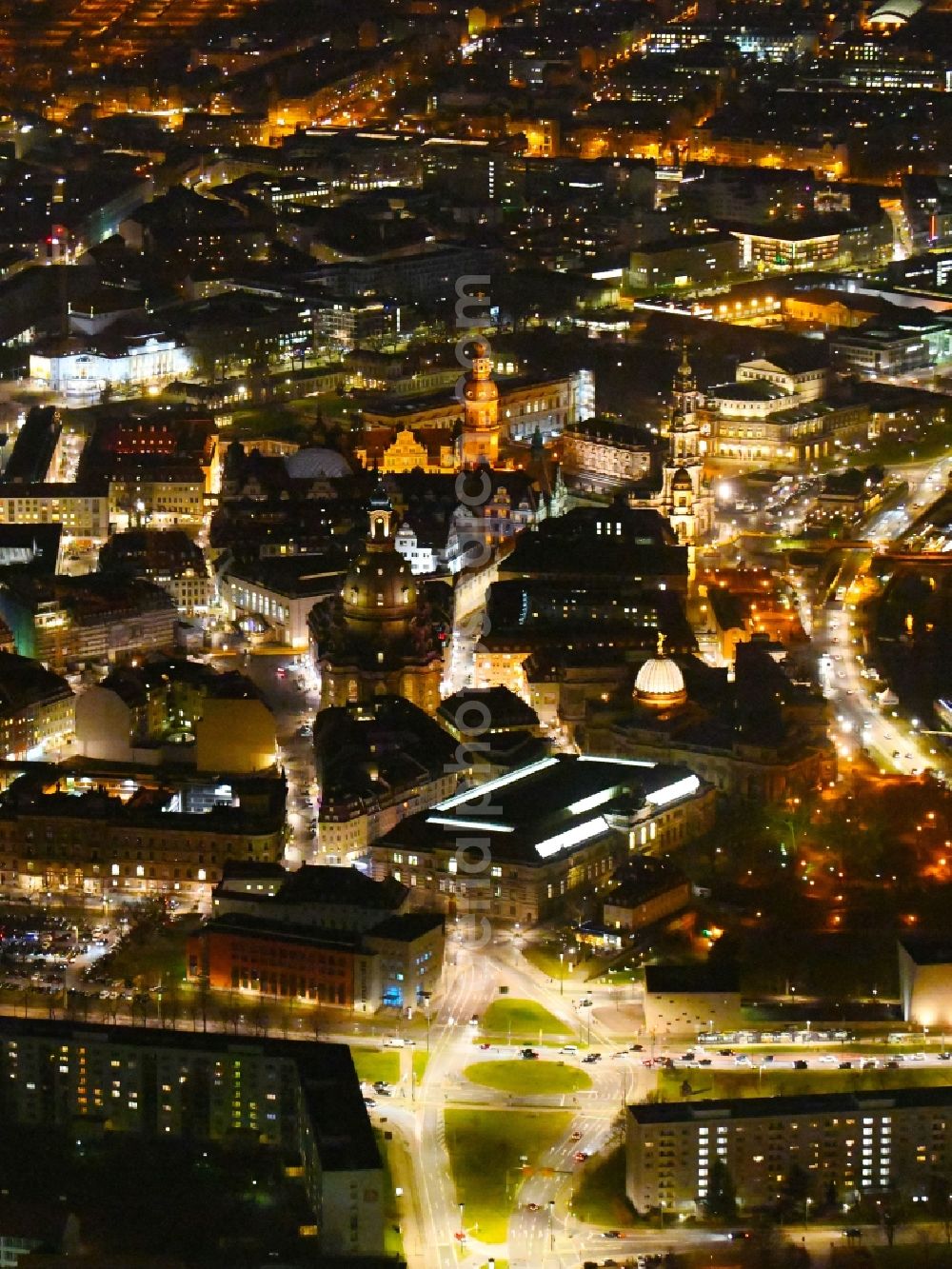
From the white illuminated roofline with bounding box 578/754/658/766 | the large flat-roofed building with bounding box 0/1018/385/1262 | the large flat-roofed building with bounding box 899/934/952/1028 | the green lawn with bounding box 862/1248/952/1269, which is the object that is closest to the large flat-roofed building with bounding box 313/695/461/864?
the white illuminated roofline with bounding box 578/754/658/766

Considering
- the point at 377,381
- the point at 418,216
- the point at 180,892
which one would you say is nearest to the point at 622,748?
the point at 180,892

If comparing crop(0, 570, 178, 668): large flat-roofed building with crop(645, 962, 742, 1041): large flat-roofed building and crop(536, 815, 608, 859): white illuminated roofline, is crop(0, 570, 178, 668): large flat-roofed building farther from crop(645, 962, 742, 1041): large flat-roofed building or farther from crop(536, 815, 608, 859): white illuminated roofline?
crop(645, 962, 742, 1041): large flat-roofed building

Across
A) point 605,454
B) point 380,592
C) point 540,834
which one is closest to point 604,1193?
point 540,834

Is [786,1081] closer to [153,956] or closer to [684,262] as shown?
[153,956]

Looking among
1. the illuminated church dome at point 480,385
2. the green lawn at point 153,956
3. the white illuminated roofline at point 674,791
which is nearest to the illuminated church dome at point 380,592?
the white illuminated roofline at point 674,791

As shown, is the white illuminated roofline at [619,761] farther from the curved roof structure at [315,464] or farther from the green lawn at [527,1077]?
the curved roof structure at [315,464]

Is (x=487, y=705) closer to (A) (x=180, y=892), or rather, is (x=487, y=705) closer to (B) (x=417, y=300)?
(A) (x=180, y=892)
